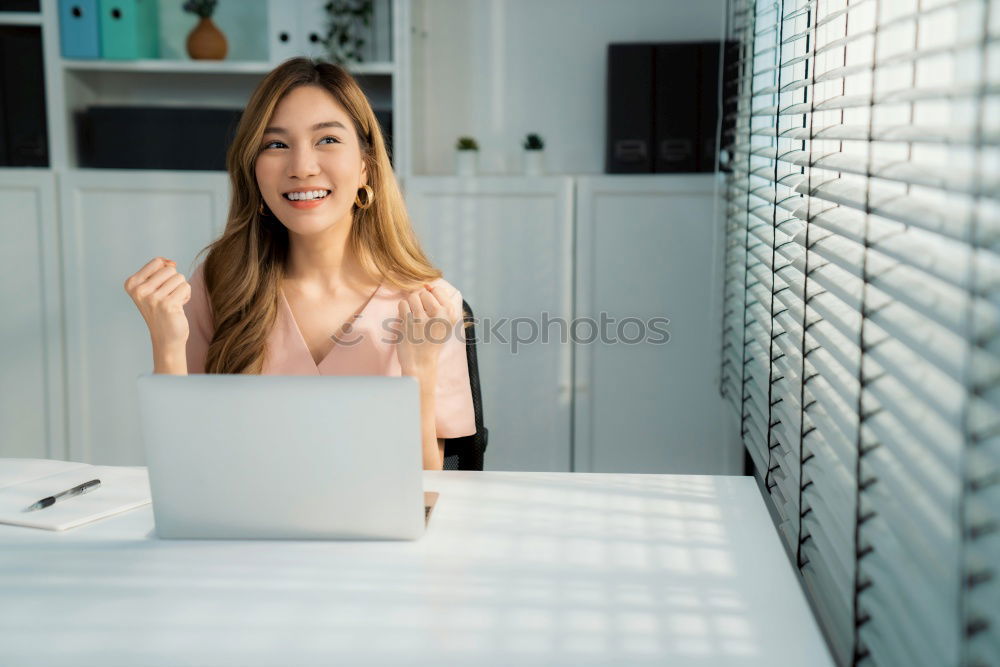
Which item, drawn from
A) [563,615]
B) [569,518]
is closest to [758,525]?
[569,518]

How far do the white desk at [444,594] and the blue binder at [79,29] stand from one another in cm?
189

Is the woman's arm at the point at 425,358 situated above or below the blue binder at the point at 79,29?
below

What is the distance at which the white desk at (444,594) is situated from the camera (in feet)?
3.00

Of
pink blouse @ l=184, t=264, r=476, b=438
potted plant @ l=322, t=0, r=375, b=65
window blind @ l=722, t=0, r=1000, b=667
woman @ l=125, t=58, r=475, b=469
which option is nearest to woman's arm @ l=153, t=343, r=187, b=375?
woman @ l=125, t=58, r=475, b=469

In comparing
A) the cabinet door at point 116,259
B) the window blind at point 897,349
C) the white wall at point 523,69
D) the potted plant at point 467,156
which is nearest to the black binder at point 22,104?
the cabinet door at point 116,259

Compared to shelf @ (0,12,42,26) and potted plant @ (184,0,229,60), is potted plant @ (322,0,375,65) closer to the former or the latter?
potted plant @ (184,0,229,60)

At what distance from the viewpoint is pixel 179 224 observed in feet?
9.23

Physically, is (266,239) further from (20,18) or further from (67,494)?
(20,18)

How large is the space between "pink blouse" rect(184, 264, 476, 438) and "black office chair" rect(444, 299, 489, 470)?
0.01 metres

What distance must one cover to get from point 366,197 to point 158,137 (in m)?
1.17

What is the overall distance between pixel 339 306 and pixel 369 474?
31.2 inches

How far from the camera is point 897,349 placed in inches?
37.5

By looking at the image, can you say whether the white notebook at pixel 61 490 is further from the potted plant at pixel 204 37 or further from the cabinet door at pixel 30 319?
the potted plant at pixel 204 37

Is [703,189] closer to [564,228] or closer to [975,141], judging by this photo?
[564,228]
